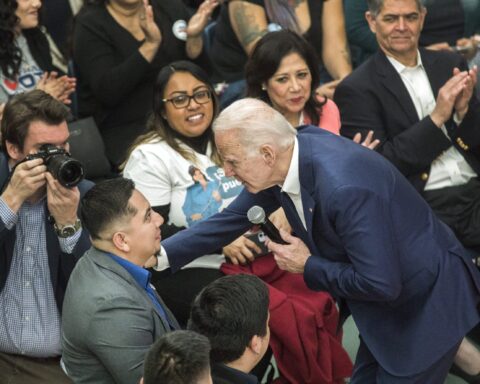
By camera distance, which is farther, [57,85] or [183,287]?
[57,85]

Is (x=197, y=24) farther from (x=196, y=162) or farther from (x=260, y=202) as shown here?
(x=260, y=202)

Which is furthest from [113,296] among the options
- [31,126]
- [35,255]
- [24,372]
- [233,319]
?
[31,126]

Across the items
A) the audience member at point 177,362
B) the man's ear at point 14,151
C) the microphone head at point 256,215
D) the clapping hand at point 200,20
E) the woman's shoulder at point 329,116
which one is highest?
the clapping hand at point 200,20

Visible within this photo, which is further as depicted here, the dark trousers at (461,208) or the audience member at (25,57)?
the audience member at (25,57)

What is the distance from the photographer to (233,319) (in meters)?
2.68

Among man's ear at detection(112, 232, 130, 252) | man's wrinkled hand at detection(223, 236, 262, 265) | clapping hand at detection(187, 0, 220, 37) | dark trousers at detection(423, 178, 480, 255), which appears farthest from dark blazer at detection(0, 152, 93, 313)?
dark trousers at detection(423, 178, 480, 255)

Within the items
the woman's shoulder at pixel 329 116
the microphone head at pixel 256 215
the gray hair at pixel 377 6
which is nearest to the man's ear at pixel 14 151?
the microphone head at pixel 256 215

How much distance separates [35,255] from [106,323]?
76 cm

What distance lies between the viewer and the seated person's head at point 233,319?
2658mm

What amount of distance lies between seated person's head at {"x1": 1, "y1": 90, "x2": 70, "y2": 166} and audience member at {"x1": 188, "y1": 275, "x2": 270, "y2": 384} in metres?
1.01

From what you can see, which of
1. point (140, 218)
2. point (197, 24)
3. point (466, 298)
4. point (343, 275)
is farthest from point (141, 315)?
point (197, 24)

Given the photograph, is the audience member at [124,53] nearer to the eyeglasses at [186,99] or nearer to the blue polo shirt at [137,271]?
the eyeglasses at [186,99]

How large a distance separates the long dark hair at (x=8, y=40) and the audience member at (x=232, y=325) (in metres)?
1.92

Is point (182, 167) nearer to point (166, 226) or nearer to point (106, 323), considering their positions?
point (166, 226)
